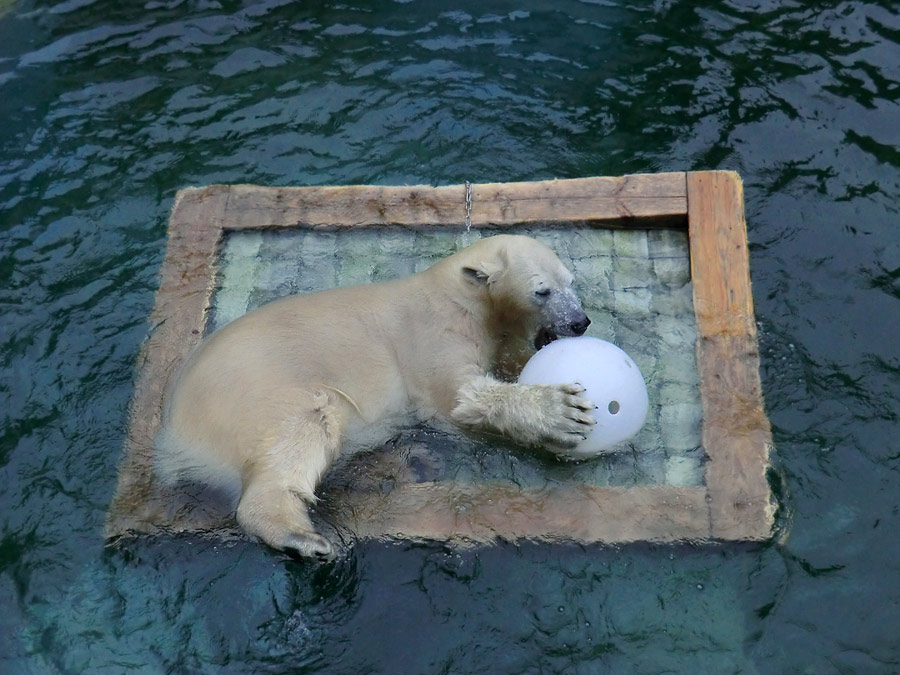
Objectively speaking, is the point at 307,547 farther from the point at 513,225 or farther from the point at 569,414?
the point at 513,225

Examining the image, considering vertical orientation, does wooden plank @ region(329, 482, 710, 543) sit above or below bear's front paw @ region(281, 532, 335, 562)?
below

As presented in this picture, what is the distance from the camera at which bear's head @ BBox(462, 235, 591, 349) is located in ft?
16.3

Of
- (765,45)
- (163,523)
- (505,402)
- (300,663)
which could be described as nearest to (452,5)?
(765,45)

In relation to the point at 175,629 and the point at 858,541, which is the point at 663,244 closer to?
the point at 858,541

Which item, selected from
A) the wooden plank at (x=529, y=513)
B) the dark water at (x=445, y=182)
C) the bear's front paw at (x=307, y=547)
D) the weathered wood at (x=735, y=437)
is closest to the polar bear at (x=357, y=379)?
the bear's front paw at (x=307, y=547)

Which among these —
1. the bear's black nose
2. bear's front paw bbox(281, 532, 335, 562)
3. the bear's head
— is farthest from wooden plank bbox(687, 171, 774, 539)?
bear's front paw bbox(281, 532, 335, 562)

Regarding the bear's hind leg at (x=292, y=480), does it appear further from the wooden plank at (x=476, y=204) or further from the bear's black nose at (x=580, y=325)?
the wooden plank at (x=476, y=204)

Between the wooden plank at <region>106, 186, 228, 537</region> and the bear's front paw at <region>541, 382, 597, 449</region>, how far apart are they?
6.43 feet

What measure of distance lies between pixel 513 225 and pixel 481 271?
0.91 m

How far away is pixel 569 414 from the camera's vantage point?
4289mm

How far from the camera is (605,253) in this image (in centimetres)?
573

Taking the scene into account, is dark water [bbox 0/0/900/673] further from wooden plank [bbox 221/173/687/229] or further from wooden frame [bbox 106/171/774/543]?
wooden plank [bbox 221/173/687/229]

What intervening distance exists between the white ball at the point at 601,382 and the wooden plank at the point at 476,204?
152cm

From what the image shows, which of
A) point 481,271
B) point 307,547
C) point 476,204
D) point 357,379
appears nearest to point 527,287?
point 481,271
